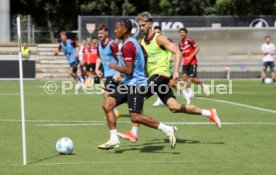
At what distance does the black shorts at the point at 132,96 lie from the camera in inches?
457

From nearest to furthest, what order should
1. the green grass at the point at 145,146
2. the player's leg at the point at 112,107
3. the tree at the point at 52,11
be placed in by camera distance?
1. the green grass at the point at 145,146
2. the player's leg at the point at 112,107
3. the tree at the point at 52,11

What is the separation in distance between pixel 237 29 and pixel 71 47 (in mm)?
14228

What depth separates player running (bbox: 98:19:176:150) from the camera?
11492 millimetres

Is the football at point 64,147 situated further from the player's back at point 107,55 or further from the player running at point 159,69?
the player's back at point 107,55

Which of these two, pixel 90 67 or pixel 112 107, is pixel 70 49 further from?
pixel 112 107

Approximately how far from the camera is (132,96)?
38.1 feet

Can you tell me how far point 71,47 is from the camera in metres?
30.4

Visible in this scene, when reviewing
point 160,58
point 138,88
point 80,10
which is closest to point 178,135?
point 160,58

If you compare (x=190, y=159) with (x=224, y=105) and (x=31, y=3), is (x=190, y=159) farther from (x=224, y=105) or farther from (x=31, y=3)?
(x=31, y=3)

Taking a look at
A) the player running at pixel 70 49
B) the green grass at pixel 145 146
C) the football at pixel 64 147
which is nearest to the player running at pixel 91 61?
the player running at pixel 70 49

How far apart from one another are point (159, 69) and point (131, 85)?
1745mm

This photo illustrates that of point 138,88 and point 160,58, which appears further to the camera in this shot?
point 160,58

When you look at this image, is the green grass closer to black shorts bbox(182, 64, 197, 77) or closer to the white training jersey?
black shorts bbox(182, 64, 197, 77)

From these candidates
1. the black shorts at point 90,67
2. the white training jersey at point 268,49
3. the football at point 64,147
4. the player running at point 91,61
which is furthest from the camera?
the white training jersey at point 268,49
